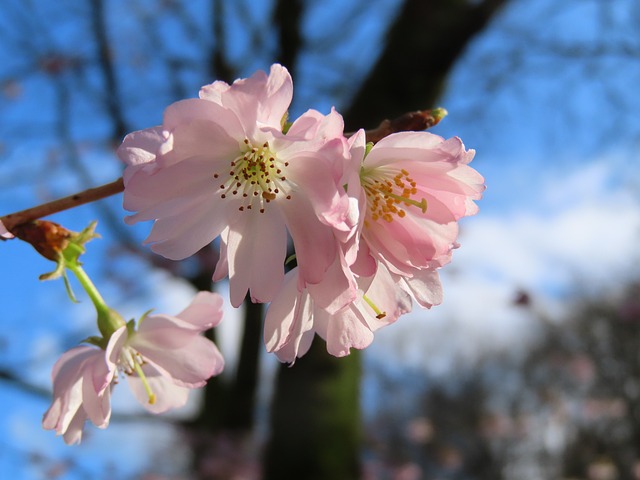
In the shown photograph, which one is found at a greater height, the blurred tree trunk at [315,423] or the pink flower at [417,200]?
the pink flower at [417,200]

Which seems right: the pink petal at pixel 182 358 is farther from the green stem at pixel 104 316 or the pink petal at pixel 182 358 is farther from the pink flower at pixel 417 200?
the pink flower at pixel 417 200

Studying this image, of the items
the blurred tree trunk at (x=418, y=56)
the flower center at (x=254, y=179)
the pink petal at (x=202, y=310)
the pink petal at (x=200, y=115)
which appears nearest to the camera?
the pink petal at (x=200, y=115)

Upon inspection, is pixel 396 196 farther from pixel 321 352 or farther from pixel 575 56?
pixel 575 56

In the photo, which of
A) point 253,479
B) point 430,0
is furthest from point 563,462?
point 430,0

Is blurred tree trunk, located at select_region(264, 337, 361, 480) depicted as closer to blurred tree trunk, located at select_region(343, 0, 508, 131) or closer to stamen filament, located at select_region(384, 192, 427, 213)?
blurred tree trunk, located at select_region(343, 0, 508, 131)

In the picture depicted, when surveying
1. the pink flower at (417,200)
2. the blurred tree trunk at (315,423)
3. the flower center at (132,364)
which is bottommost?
the blurred tree trunk at (315,423)

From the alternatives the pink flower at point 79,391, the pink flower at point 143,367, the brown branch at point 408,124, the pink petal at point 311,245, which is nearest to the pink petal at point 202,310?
the pink flower at point 143,367

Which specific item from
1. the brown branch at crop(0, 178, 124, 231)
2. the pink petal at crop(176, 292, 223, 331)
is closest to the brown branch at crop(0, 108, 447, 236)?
the brown branch at crop(0, 178, 124, 231)

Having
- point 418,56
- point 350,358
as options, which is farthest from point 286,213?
point 350,358
